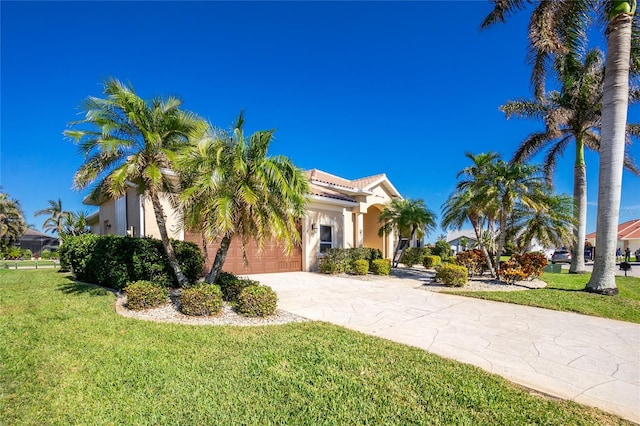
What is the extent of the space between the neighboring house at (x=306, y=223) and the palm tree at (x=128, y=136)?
4.34m

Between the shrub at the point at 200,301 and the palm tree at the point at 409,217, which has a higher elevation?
the palm tree at the point at 409,217

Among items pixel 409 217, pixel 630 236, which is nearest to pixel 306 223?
pixel 409 217

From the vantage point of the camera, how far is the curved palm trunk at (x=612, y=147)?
10.4 meters

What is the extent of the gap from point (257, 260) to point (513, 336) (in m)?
11.9

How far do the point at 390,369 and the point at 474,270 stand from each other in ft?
43.8

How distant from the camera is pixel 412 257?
23453mm

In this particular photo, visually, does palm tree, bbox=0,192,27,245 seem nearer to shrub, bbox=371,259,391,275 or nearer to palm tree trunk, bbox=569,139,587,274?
shrub, bbox=371,259,391,275

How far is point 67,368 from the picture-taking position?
4.42 m

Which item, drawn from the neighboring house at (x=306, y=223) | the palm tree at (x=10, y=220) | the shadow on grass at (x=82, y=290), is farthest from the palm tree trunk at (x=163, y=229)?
the palm tree at (x=10, y=220)

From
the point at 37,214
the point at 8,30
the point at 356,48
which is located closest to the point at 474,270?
the point at 356,48

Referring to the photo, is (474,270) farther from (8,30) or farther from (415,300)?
(8,30)

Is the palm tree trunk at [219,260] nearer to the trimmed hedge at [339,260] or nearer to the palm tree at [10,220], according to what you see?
the trimmed hedge at [339,260]

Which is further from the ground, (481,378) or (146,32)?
(146,32)

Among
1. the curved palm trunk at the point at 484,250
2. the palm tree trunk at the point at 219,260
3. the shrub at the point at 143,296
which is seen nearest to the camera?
the shrub at the point at 143,296
